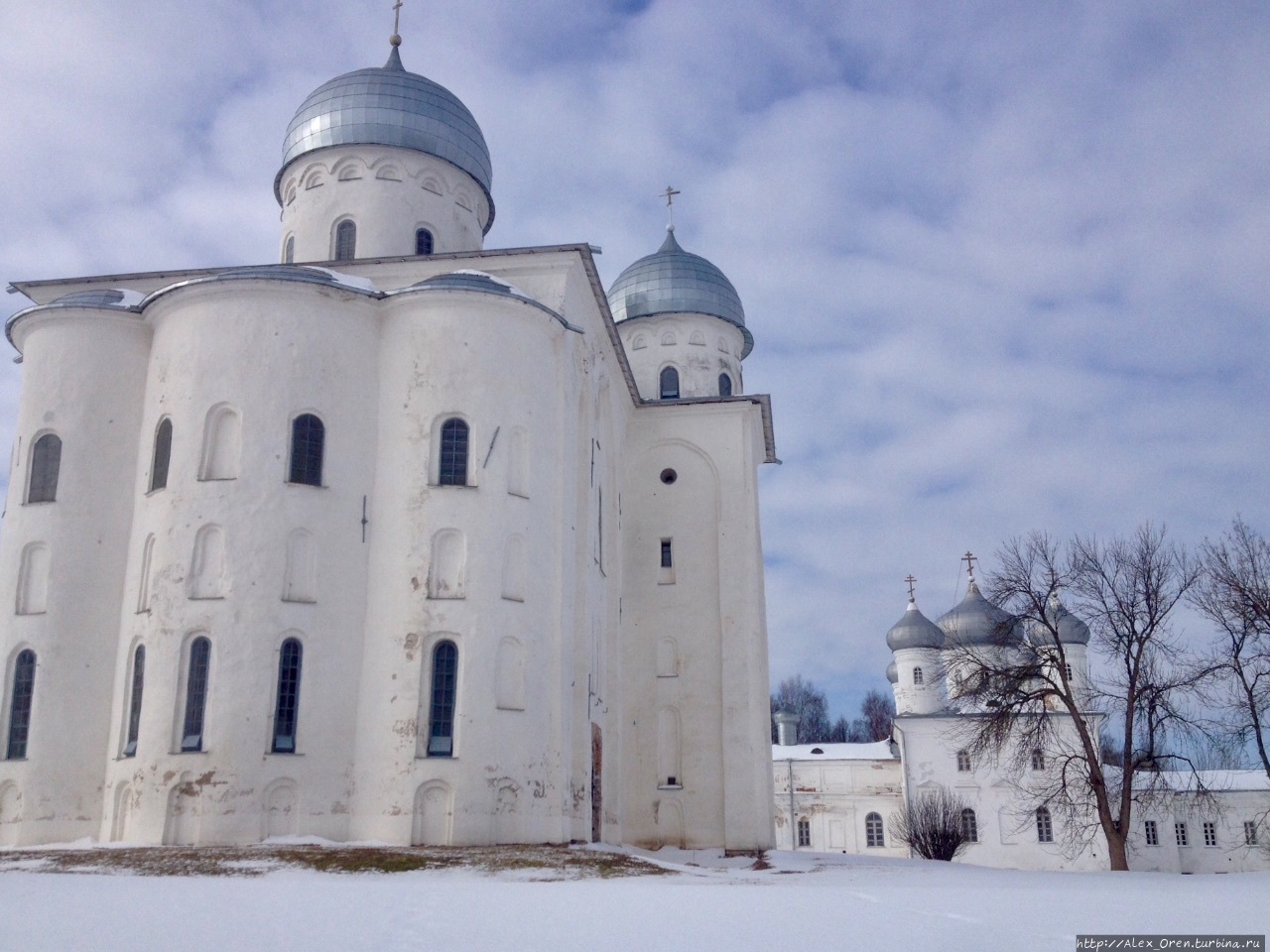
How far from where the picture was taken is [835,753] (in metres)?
51.5

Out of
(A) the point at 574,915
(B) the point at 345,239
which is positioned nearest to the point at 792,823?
(B) the point at 345,239

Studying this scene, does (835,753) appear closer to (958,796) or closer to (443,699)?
(958,796)

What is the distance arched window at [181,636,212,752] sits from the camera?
1777cm

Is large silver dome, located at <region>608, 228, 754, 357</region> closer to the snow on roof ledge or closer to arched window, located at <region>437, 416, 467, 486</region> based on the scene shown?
arched window, located at <region>437, 416, 467, 486</region>

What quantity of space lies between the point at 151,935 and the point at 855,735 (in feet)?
259

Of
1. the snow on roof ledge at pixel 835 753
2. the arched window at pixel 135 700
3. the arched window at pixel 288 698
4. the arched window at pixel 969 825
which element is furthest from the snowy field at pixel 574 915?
the snow on roof ledge at pixel 835 753

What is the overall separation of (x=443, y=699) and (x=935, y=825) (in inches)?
732

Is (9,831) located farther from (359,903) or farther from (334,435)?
(359,903)

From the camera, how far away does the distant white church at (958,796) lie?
4222 cm

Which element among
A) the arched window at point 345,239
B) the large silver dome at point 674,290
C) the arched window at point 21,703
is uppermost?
the large silver dome at point 674,290

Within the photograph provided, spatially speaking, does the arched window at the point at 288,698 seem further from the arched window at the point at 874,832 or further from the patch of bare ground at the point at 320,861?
the arched window at the point at 874,832

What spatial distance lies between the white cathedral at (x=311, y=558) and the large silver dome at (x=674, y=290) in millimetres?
8681

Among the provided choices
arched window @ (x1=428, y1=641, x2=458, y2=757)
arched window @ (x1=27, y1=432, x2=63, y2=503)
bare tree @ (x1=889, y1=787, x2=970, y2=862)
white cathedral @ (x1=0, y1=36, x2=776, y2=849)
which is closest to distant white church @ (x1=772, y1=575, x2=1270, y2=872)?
bare tree @ (x1=889, y1=787, x2=970, y2=862)

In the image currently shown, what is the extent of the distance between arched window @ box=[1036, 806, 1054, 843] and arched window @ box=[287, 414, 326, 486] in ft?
108
